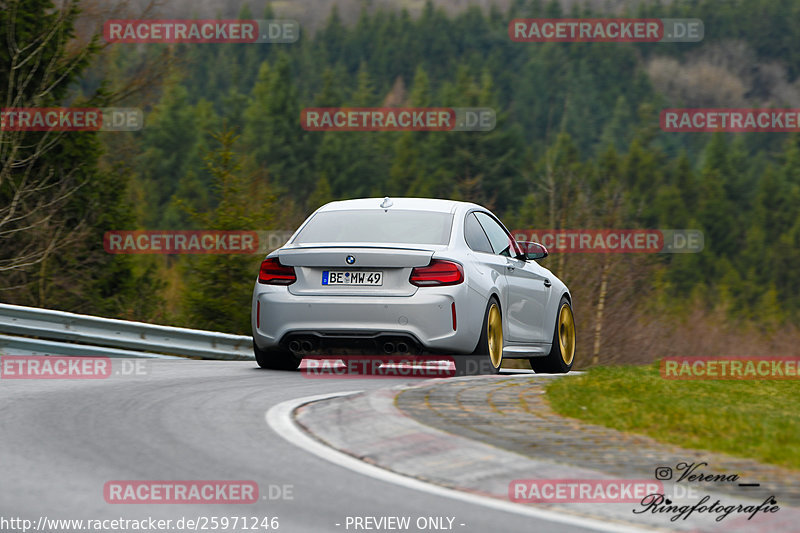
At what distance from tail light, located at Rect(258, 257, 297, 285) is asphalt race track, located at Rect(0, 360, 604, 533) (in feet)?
4.58

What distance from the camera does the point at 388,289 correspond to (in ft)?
33.2

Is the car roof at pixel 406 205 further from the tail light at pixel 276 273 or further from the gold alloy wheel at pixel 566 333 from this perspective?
the gold alloy wheel at pixel 566 333

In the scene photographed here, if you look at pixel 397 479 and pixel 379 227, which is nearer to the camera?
pixel 397 479

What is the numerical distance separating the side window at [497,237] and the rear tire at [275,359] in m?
2.26

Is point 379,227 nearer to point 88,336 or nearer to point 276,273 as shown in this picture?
point 276,273

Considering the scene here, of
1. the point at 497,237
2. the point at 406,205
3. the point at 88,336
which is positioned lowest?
the point at 88,336

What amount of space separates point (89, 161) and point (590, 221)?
17743 mm

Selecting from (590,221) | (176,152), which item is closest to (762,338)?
(590,221)

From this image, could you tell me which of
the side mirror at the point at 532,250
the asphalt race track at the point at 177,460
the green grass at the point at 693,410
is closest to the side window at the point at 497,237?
the side mirror at the point at 532,250

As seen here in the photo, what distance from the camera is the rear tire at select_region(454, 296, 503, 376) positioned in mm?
10492

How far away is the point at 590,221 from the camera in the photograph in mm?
39312

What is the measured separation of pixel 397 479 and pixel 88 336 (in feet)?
27.2

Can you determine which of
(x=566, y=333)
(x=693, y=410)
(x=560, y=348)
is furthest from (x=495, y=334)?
(x=693, y=410)

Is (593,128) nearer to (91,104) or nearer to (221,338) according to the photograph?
(91,104)
